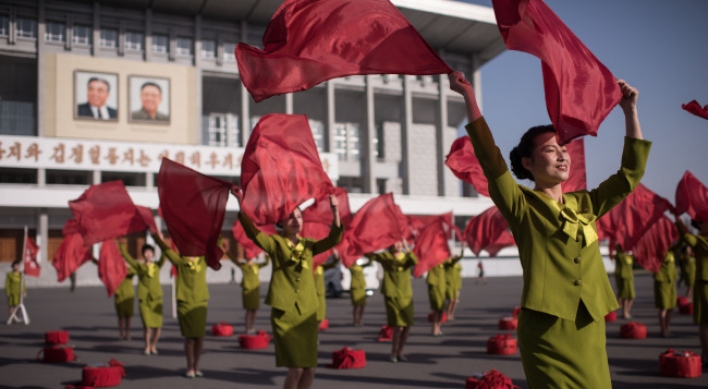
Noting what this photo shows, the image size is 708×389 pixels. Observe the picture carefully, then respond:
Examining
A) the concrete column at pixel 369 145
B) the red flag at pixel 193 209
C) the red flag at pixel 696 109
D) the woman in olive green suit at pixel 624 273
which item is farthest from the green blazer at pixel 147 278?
the concrete column at pixel 369 145

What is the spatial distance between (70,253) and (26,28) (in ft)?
104

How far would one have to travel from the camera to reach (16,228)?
1462 inches

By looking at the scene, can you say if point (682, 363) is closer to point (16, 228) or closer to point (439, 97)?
point (16, 228)

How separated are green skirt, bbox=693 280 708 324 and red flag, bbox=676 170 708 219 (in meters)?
0.79

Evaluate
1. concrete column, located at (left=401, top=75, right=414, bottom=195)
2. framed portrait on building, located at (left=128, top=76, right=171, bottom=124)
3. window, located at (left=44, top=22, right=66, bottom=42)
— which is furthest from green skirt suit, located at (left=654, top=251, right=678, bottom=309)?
concrete column, located at (left=401, top=75, right=414, bottom=195)

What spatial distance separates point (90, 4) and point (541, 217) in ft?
140

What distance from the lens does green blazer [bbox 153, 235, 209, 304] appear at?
8.91m

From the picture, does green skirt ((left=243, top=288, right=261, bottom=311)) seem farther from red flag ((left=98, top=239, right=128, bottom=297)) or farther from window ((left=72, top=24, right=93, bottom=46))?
window ((left=72, top=24, right=93, bottom=46))

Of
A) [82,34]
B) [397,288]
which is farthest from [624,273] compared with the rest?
[82,34]

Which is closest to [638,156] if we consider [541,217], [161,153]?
[541,217]

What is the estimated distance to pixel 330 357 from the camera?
9.96 m

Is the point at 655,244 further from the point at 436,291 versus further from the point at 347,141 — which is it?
the point at 347,141

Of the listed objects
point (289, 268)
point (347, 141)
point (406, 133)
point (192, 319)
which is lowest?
point (192, 319)

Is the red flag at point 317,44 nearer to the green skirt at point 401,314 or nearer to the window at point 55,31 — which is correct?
the green skirt at point 401,314
